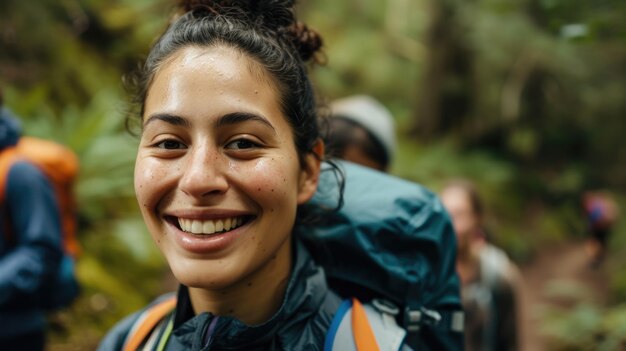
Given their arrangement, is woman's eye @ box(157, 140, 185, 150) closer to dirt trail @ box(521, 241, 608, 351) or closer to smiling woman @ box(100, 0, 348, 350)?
smiling woman @ box(100, 0, 348, 350)

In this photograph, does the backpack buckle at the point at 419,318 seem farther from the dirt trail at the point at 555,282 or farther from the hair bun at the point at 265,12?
the dirt trail at the point at 555,282

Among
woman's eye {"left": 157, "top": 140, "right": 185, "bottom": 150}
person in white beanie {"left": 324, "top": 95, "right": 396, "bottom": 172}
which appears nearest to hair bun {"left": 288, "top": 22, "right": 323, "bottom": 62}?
woman's eye {"left": 157, "top": 140, "right": 185, "bottom": 150}

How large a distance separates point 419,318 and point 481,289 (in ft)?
6.10

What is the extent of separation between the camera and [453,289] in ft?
6.66

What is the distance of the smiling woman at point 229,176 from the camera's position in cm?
157

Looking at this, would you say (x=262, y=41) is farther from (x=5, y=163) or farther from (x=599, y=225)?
(x=599, y=225)

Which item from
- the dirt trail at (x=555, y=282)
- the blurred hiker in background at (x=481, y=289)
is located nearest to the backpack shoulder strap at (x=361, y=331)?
the blurred hiker in background at (x=481, y=289)

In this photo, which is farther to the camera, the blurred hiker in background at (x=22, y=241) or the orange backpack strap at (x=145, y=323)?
the blurred hiker in background at (x=22, y=241)

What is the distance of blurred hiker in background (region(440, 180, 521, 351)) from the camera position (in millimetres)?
3521

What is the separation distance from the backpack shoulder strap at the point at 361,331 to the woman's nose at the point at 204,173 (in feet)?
1.62

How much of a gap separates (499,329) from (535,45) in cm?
845

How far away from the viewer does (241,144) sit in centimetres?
160

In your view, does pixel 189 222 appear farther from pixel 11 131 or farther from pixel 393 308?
pixel 11 131

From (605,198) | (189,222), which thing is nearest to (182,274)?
(189,222)
